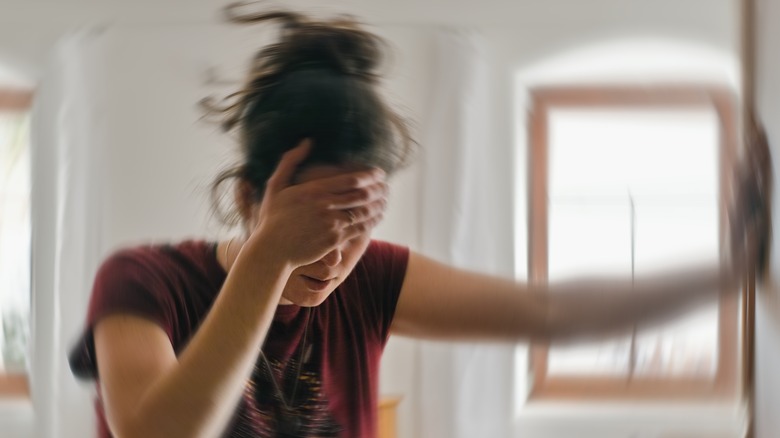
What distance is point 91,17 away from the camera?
0.73 metres

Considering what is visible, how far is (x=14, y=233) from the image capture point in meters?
0.74

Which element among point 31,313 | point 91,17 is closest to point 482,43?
point 91,17

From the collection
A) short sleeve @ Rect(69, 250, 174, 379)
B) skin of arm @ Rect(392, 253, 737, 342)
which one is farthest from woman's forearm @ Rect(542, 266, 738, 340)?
short sleeve @ Rect(69, 250, 174, 379)

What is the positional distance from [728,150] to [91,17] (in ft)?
2.13

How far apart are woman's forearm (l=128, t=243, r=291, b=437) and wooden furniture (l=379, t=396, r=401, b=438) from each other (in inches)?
5.3

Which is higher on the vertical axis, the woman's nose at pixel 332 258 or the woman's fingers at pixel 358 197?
the woman's fingers at pixel 358 197

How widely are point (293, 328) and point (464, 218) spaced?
0.19m

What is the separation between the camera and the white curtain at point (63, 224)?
715 mm

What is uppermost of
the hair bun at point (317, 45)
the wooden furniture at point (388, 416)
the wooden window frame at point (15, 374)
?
the hair bun at point (317, 45)

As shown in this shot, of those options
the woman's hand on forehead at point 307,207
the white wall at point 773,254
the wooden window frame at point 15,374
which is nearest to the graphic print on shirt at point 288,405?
the woman's hand on forehead at point 307,207

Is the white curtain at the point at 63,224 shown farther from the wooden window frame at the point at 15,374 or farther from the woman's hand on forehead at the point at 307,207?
the woman's hand on forehead at the point at 307,207

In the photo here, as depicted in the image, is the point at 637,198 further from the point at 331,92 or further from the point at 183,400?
the point at 183,400

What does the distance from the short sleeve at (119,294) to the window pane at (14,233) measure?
0.24ft

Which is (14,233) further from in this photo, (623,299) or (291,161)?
(623,299)
